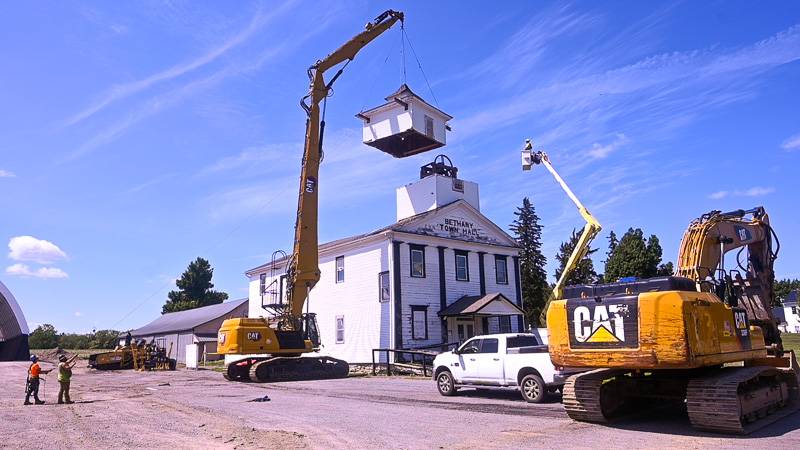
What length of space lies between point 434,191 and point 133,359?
71.5 ft

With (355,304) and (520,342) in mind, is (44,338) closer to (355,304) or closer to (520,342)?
(355,304)

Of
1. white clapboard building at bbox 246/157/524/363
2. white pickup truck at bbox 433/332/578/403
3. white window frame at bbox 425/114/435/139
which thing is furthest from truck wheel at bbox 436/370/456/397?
white window frame at bbox 425/114/435/139

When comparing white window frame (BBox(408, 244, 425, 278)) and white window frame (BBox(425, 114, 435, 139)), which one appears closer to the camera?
white window frame (BBox(408, 244, 425, 278))

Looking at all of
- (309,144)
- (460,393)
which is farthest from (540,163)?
(460,393)

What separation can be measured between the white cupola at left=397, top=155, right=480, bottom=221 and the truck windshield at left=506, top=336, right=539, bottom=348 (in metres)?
17.7

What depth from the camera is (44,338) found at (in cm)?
8612

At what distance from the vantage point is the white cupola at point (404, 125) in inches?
→ 1345

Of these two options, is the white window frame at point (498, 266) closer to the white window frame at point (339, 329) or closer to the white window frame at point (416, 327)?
the white window frame at point (416, 327)

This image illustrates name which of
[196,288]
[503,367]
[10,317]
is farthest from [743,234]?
[196,288]

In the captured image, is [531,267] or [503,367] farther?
[531,267]

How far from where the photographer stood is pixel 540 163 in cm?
3072

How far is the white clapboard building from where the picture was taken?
3078 cm

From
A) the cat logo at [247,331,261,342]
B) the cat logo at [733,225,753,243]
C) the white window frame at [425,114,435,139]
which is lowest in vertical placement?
the cat logo at [247,331,261,342]

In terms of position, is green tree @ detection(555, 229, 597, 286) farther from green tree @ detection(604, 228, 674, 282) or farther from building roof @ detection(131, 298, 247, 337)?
building roof @ detection(131, 298, 247, 337)
